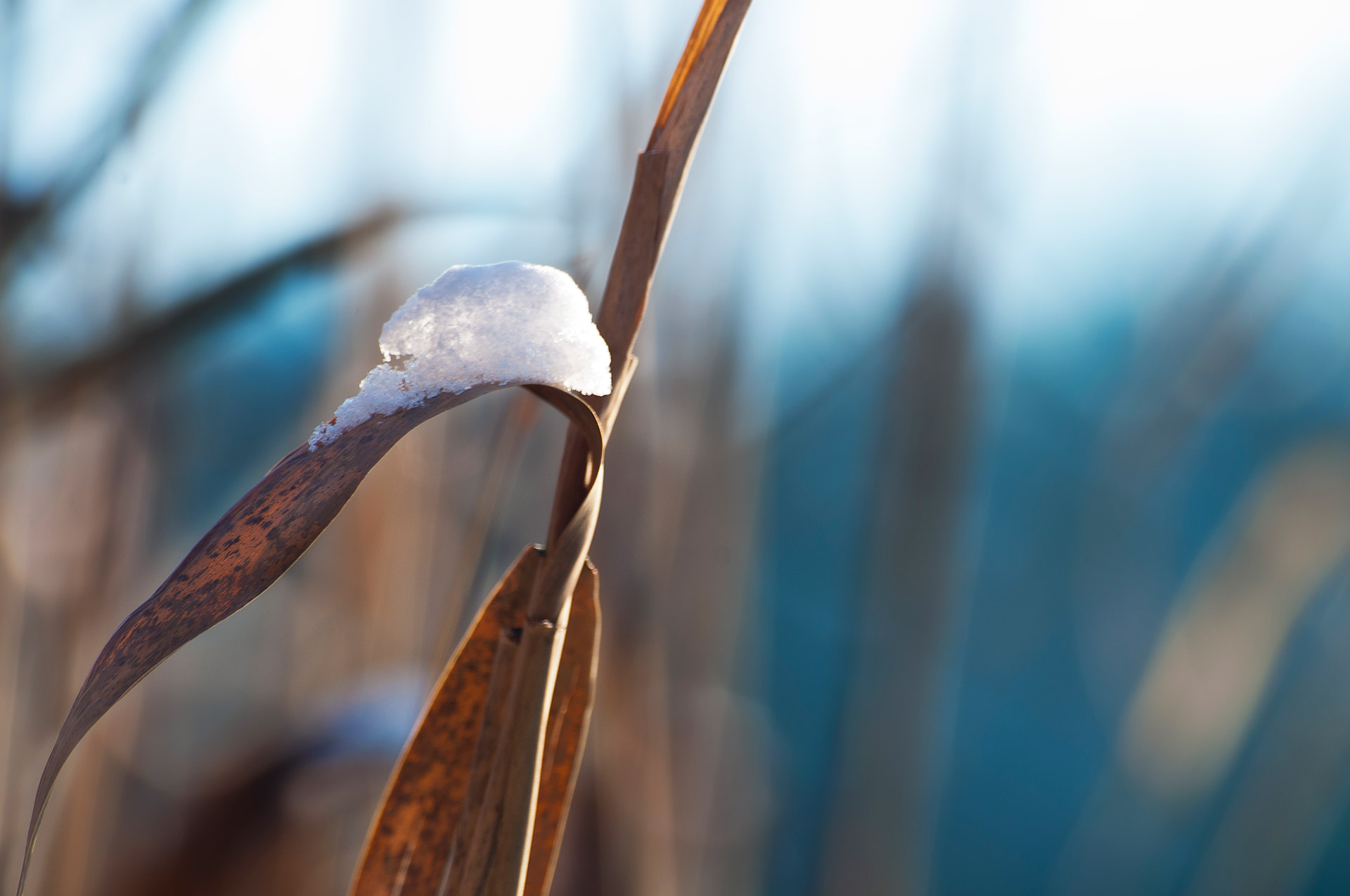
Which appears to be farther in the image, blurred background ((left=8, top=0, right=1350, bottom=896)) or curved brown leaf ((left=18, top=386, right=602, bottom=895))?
blurred background ((left=8, top=0, right=1350, bottom=896))

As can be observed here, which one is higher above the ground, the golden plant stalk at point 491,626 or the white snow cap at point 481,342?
the white snow cap at point 481,342

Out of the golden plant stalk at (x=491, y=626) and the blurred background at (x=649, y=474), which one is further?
the blurred background at (x=649, y=474)

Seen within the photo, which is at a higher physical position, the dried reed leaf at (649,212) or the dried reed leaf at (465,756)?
the dried reed leaf at (649,212)

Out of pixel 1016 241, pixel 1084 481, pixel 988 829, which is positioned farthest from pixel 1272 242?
pixel 988 829

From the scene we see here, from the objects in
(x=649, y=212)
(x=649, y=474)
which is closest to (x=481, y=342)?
(x=649, y=212)
